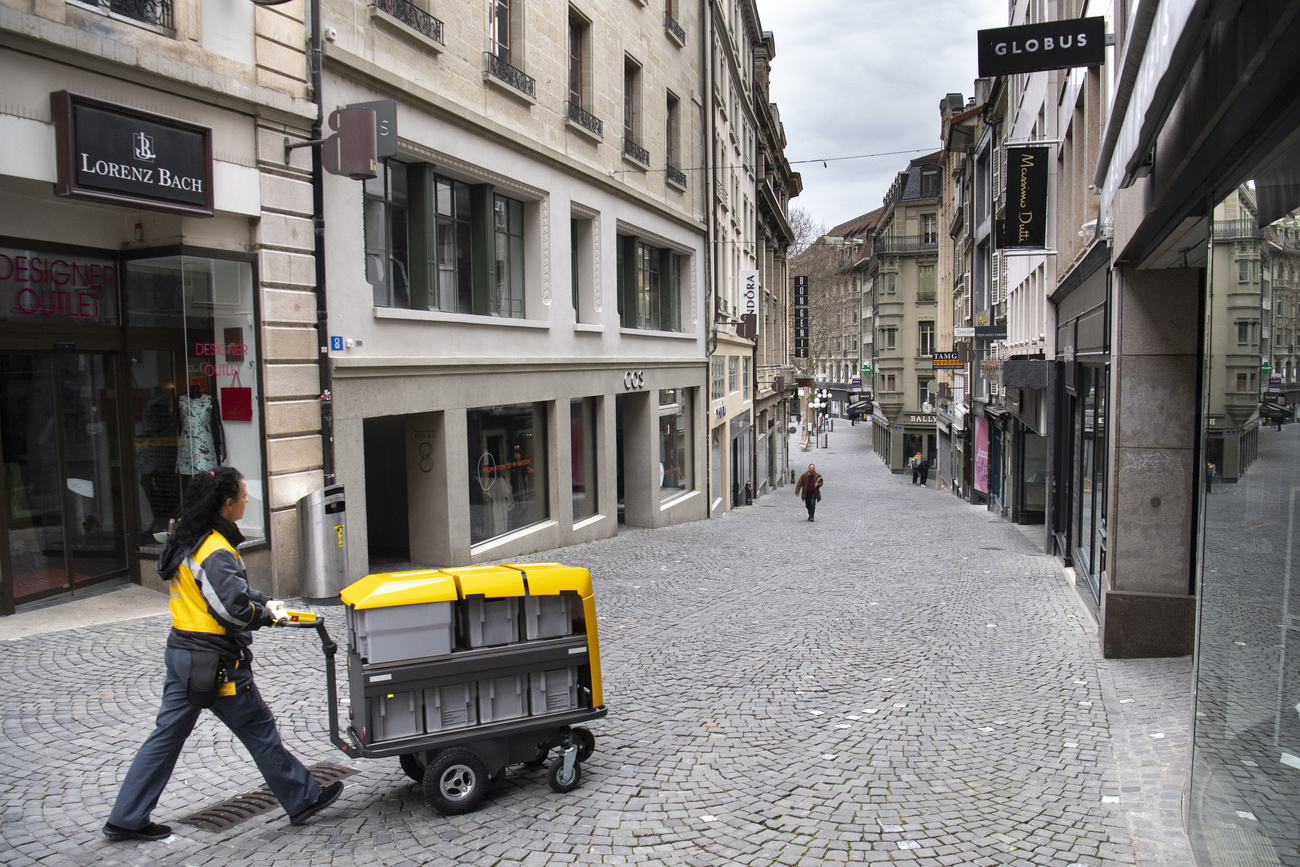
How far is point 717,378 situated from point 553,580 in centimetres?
2319

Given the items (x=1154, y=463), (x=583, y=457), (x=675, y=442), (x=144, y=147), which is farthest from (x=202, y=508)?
(x=675, y=442)

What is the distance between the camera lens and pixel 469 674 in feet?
16.3

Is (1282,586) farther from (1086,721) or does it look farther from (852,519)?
(852,519)

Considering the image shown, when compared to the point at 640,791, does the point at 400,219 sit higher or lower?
higher

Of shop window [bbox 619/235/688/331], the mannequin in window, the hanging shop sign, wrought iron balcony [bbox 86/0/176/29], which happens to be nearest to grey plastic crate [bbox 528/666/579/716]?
the mannequin in window

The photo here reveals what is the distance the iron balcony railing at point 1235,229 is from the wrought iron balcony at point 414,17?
1012 centimetres

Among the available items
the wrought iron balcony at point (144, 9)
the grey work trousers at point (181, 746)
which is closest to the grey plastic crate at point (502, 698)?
the grey work trousers at point (181, 746)

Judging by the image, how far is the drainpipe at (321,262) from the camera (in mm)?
10109

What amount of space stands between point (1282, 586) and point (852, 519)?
21869 mm

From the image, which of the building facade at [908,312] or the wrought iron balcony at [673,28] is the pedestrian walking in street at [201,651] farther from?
the building facade at [908,312]

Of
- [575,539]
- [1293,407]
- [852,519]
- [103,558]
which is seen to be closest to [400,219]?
[103,558]

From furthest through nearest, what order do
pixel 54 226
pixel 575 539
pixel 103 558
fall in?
pixel 575 539 → pixel 103 558 → pixel 54 226

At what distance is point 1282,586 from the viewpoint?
11.6ft

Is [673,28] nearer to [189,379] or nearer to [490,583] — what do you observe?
[189,379]
